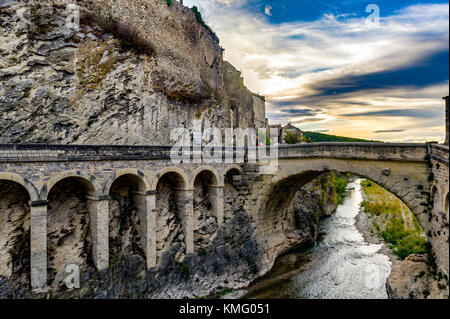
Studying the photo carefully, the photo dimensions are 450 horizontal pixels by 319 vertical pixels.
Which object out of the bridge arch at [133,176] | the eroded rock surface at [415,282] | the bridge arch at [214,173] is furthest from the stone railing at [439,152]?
the bridge arch at [133,176]

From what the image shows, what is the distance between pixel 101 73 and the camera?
1466 cm

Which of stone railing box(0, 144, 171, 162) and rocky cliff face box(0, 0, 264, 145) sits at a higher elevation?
rocky cliff face box(0, 0, 264, 145)

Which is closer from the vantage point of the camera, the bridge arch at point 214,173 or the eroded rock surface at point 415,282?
the eroded rock surface at point 415,282

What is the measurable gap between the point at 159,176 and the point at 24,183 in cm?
484

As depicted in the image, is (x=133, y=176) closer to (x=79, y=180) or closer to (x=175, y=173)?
(x=79, y=180)

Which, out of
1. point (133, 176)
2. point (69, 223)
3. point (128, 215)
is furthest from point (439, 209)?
point (69, 223)

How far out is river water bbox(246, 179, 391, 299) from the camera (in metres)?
13.9

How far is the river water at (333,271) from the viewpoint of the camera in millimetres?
13886

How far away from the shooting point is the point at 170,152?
1284cm

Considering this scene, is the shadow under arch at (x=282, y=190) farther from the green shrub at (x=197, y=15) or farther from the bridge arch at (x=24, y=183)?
the green shrub at (x=197, y=15)

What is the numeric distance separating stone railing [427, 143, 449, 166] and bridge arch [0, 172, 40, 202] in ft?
39.9

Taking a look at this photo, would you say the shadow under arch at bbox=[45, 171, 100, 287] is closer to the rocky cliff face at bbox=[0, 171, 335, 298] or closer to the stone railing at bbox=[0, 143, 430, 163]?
the rocky cliff face at bbox=[0, 171, 335, 298]

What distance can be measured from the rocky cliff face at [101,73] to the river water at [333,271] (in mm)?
10281

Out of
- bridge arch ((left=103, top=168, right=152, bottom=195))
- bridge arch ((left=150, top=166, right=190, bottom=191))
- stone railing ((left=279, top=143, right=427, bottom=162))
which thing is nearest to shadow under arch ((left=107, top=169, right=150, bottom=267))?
bridge arch ((left=103, top=168, right=152, bottom=195))
